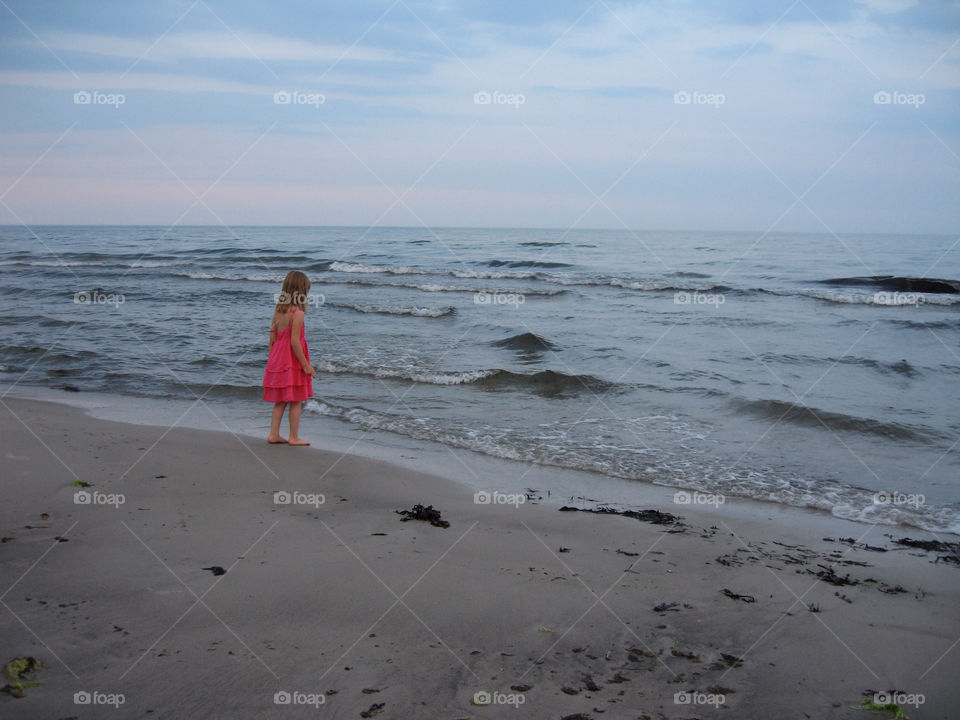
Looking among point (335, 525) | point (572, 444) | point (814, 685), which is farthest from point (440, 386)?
point (814, 685)

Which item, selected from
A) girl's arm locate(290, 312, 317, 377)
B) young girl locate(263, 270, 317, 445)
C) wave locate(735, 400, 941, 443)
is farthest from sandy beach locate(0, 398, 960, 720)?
wave locate(735, 400, 941, 443)

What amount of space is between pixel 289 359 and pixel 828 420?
644 cm

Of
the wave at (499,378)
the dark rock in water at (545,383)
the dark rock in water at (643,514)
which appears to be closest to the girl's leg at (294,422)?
the dark rock in water at (643,514)

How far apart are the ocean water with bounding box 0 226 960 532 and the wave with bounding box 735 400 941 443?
35 mm

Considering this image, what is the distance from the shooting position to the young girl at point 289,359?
7.04 meters

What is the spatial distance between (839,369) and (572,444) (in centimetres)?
644

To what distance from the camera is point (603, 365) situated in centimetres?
1183

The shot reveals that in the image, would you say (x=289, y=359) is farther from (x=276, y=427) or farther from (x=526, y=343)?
(x=526, y=343)

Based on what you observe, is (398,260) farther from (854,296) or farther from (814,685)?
(814,685)

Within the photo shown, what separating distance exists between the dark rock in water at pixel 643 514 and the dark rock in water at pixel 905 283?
73.5 ft

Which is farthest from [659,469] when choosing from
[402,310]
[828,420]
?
[402,310]

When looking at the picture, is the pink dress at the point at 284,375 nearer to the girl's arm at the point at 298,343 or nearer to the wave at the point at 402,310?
the girl's arm at the point at 298,343

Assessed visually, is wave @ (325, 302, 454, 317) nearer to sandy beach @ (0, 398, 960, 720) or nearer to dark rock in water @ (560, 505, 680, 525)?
sandy beach @ (0, 398, 960, 720)

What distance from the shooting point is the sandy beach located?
2.79 metres
